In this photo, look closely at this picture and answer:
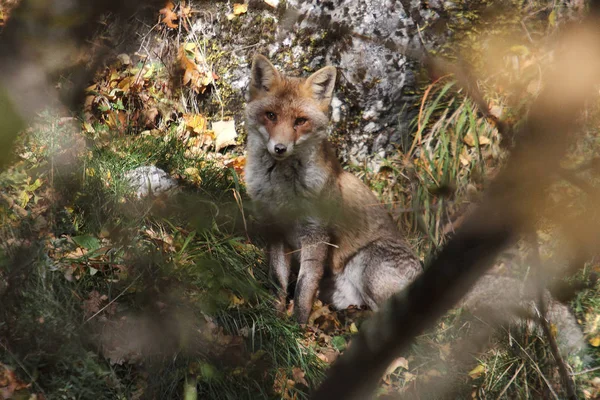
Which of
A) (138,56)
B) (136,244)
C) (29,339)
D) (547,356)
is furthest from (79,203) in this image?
(547,356)

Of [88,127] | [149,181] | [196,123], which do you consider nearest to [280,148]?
[149,181]

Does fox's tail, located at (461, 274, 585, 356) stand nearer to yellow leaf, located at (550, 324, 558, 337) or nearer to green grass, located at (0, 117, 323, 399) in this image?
yellow leaf, located at (550, 324, 558, 337)

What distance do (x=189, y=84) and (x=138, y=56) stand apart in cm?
69

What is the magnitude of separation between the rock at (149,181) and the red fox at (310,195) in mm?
816

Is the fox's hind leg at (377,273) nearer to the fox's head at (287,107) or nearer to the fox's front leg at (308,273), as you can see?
the fox's front leg at (308,273)

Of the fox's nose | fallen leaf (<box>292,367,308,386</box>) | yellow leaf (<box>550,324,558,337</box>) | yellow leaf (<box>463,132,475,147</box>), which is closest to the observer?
fallen leaf (<box>292,367,308,386</box>)

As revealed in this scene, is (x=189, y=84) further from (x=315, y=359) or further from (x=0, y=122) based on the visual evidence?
(x=0, y=122)

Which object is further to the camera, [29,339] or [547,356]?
[547,356]

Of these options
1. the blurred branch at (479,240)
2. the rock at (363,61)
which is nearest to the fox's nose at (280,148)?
the rock at (363,61)

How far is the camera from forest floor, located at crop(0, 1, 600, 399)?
3.87 meters

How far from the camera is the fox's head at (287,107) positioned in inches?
198

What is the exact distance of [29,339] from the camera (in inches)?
145

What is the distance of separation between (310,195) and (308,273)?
78cm

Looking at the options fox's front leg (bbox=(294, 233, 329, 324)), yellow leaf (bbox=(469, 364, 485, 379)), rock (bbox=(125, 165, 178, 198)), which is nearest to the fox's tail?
yellow leaf (bbox=(469, 364, 485, 379))
